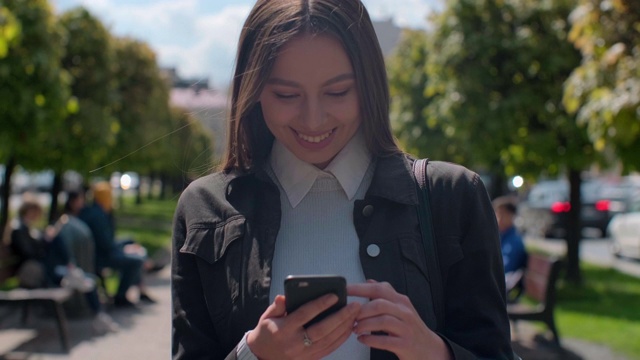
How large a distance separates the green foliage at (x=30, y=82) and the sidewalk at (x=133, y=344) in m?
2.28

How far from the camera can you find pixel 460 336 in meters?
1.92

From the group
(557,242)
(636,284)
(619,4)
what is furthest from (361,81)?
(557,242)

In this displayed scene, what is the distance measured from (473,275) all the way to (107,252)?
38.9 feet

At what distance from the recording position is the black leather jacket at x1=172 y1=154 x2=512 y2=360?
75.7 inches

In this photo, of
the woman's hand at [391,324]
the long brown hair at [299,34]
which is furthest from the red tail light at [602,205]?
the woman's hand at [391,324]

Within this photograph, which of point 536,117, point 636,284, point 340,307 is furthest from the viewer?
point 636,284

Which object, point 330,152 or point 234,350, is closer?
point 234,350

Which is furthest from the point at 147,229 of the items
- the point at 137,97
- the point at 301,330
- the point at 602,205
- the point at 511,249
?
the point at 301,330

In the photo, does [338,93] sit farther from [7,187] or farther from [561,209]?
[561,209]

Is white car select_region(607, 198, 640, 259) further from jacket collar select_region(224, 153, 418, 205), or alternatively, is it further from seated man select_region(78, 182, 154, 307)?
jacket collar select_region(224, 153, 418, 205)

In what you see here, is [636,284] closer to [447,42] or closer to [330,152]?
[447,42]

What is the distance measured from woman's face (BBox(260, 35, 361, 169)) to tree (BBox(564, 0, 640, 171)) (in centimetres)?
467

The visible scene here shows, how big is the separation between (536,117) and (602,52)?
612 cm

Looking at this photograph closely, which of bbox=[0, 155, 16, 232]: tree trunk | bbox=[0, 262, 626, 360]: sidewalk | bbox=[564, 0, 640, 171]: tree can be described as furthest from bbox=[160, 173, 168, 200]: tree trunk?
bbox=[564, 0, 640, 171]: tree
